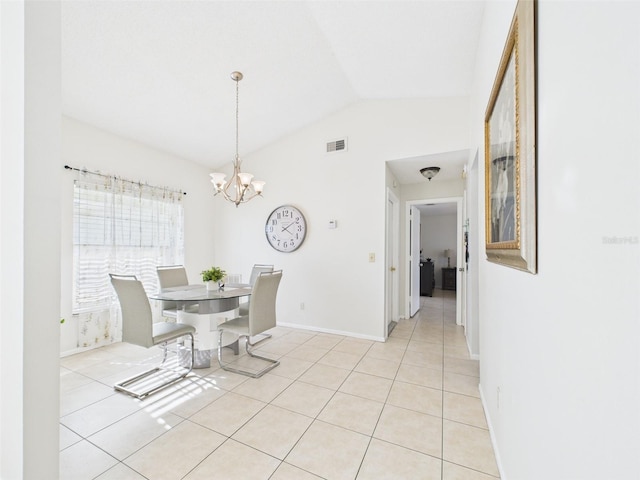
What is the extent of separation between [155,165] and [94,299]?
6.69 feet

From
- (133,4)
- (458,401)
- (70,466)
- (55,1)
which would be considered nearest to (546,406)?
(458,401)

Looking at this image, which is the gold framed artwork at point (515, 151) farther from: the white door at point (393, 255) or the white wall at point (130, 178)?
the white wall at point (130, 178)

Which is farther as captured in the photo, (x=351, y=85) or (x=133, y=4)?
(x=351, y=85)

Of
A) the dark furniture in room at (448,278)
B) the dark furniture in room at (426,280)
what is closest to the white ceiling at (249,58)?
the dark furniture in room at (426,280)

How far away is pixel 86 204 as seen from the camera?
3.39m

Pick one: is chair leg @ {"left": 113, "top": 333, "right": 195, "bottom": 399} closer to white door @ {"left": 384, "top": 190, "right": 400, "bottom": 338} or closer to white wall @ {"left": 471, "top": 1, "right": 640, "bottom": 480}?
white wall @ {"left": 471, "top": 1, "right": 640, "bottom": 480}

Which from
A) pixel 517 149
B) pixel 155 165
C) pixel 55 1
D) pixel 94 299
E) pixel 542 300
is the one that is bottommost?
pixel 94 299

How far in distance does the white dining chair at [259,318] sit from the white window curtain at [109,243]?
5.84 ft

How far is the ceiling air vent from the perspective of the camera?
13.1ft

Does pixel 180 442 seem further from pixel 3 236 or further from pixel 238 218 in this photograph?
pixel 238 218

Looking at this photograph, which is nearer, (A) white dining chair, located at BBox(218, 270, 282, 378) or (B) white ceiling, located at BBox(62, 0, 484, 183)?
(B) white ceiling, located at BBox(62, 0, 484, 183)

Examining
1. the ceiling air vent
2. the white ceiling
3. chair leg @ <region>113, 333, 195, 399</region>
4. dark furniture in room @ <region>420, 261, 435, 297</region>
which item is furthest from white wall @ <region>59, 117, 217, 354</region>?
dark furniture in room @ <region>420, 261, 435, 297</region>

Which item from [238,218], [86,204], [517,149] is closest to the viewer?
[517,149]

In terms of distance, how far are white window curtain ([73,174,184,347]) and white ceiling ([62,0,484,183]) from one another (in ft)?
2.67
